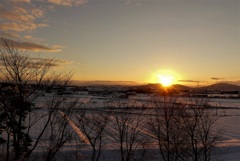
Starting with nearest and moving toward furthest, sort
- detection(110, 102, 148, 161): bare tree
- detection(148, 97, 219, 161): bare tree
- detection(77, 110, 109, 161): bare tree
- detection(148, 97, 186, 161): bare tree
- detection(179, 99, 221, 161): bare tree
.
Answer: detection(179, 99, 221, 161): bare tree → detection(148, 97, 219, 161): bare tree → detection(148, 97, 186, 161): bare tree → detection(77, 110, 109, 161): bare tree → detection(110, 102, 148, 161): bare tree

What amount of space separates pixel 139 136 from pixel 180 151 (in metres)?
10.1

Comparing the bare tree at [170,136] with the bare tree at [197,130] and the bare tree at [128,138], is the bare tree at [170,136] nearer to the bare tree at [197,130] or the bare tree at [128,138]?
the bare tree at [197,130]

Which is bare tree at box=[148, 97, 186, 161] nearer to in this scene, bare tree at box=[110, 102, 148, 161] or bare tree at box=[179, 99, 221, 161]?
bare tree at box=[179, 99, 221, 161]

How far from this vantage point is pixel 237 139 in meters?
25.6

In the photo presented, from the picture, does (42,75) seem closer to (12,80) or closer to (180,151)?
(12,80)

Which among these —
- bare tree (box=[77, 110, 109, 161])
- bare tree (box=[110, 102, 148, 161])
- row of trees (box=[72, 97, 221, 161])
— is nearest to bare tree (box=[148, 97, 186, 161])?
row of trees (box=[72, 97, 221, 161])

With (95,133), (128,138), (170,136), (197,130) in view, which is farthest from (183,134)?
(95,133)

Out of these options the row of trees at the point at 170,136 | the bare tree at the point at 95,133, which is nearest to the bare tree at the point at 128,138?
the row of trees at the point at 170,136

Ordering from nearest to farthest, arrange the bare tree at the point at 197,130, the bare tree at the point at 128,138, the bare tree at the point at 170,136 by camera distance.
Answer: the bare tree at the point at 197,130
the bare tree at the point at 170,136
the bare tree at the point at 128,138

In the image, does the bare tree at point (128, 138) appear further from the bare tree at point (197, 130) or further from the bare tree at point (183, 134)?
the bare tree at point (197, 130)

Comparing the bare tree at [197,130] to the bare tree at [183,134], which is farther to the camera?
the bare tree at [183,134]

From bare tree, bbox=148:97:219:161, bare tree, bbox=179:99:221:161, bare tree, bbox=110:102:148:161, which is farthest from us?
bare tree, bbox=110:102:148:161

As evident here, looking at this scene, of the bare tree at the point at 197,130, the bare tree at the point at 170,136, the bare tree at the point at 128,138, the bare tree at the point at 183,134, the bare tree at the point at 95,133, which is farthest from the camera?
Result: the bare tree at the point at 128,138

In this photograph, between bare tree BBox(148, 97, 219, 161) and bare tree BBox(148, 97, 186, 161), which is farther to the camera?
bare tree BBox(148, 97, 186, 161)
